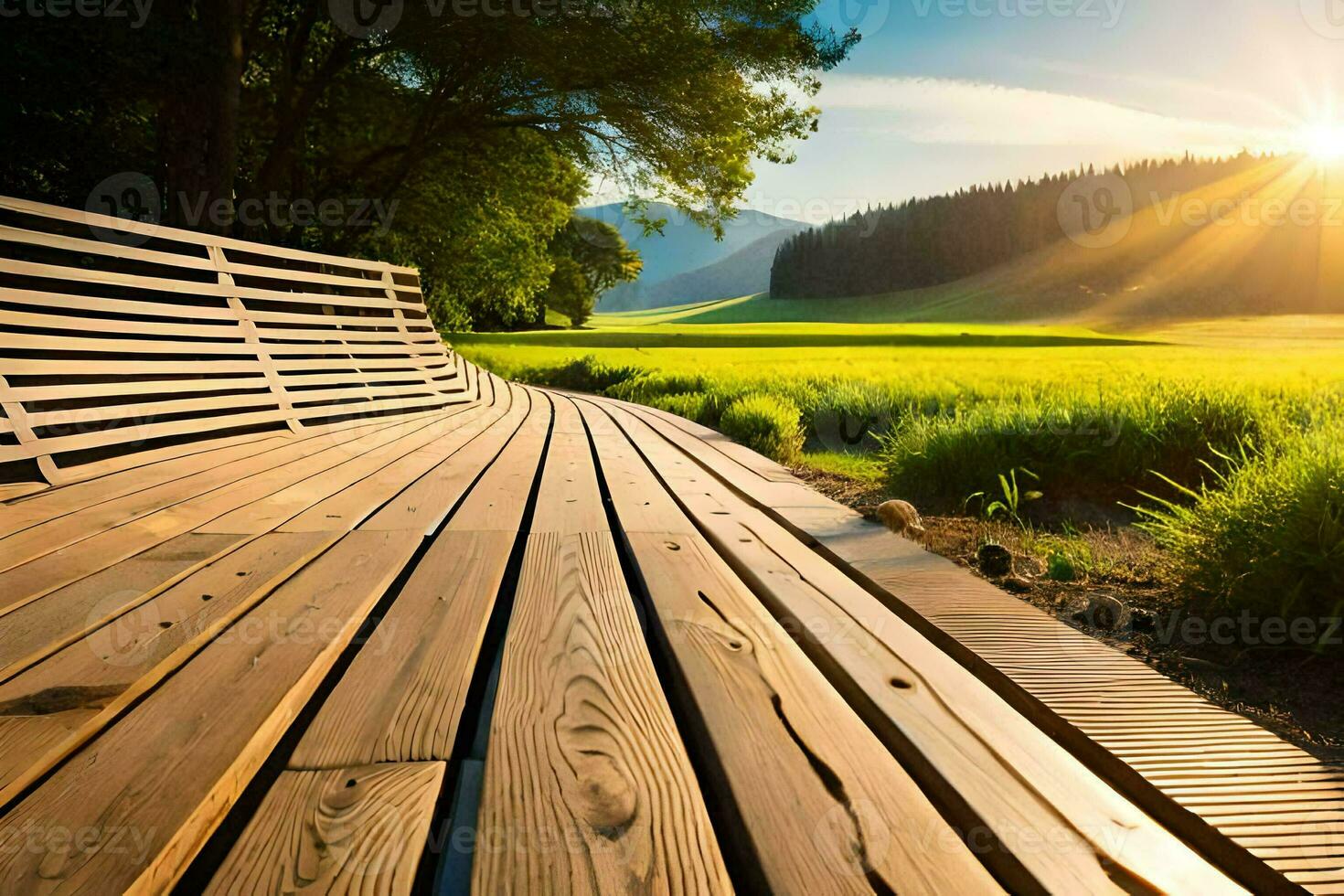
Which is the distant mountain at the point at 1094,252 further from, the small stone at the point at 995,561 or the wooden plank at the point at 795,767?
the wooden plank at the point at 795,767

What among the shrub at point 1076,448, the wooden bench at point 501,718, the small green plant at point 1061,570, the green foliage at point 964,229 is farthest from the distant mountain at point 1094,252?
the wooden bench at point 501,718

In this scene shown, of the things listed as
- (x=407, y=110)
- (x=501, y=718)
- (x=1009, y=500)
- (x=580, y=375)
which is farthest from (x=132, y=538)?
(x=580, y=375)

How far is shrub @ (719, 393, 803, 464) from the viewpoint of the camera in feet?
17.5

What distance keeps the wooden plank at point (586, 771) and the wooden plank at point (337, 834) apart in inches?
3.2

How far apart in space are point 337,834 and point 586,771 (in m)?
0.31

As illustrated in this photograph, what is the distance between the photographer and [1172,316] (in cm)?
6188

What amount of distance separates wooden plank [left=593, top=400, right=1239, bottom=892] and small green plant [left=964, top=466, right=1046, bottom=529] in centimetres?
204

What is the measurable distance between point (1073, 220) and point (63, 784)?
10784 cm

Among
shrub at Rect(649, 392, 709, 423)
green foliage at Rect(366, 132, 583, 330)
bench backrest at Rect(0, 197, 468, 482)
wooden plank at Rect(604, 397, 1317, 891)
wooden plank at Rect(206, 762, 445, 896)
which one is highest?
green foliage at Rect(366, 132, 583, 330)

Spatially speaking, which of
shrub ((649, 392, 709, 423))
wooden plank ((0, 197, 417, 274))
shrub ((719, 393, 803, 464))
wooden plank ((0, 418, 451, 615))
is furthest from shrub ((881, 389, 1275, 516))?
wooden plank ((0, 197, 417, 274))

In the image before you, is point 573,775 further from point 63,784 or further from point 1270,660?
point 1270,660

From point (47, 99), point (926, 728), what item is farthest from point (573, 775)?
point (47, 99)

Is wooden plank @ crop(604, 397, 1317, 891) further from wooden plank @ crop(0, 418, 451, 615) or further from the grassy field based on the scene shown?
wooden plank @ crop(0, 418, 451, 615)

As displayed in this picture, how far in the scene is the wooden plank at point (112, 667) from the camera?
1072 millimetres
